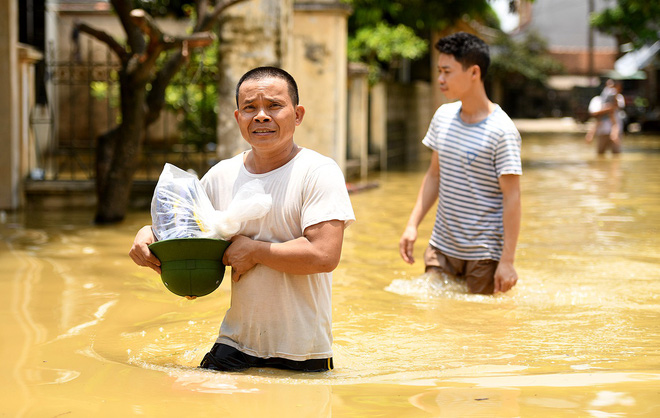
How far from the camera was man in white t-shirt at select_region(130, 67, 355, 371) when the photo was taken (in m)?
3.63

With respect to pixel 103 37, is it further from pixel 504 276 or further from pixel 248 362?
pixel 248 362

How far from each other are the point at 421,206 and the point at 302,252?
8.27 feet

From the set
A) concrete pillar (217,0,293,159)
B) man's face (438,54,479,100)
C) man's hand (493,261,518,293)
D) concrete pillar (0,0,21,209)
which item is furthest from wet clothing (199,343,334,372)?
concrete pillar (0,0,21,209)

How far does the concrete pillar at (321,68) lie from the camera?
42.3 ft

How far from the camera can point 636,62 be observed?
118 feet

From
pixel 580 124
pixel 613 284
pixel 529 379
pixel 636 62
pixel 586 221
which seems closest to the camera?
pixel 529 379

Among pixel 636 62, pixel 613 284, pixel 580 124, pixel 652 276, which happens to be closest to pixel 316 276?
pixel 613 284

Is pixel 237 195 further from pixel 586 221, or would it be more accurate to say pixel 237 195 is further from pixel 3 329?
pixel 586 221

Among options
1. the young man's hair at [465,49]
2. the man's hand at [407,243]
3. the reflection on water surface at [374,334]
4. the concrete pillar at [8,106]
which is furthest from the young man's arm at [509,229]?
the concrete pillar at [8,106]

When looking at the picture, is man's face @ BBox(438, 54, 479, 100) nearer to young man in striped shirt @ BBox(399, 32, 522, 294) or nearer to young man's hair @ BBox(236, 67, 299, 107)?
young man in striped shirt @ BBox(399, 32, 522, 294)

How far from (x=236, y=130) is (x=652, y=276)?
5513mm

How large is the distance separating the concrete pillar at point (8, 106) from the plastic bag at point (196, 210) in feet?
24.7

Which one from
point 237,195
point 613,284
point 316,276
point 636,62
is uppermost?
point 636,62

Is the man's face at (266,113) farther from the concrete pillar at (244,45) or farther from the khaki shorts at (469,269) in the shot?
the concrete pillar at (244,45)
